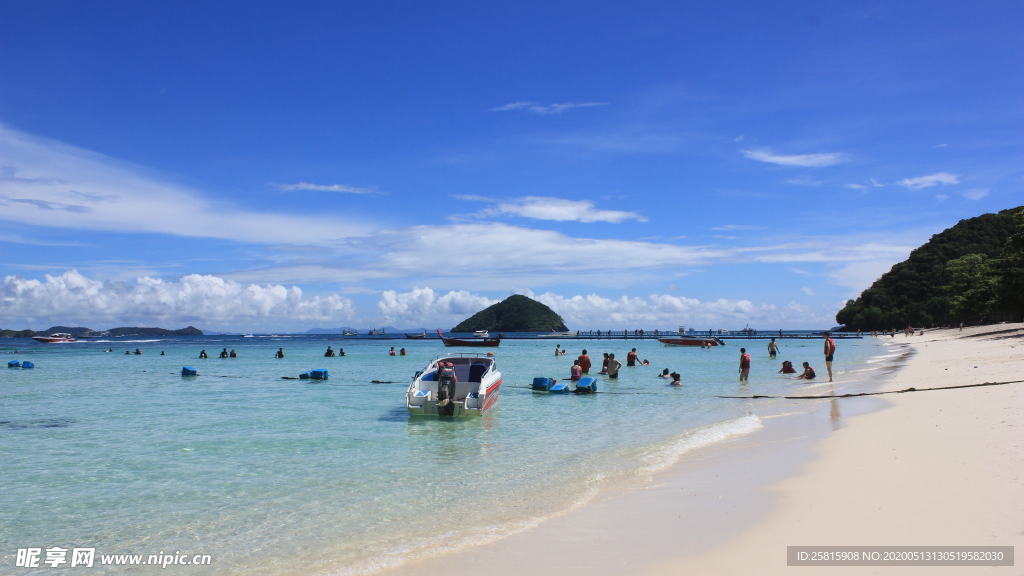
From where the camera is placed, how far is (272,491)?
28.3ft

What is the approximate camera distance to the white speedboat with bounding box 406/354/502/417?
15.5 m

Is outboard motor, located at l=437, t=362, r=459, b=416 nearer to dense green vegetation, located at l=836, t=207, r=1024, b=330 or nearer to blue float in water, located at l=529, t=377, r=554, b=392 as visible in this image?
blue float in water, located at l=529, t=377, r=554, b=392

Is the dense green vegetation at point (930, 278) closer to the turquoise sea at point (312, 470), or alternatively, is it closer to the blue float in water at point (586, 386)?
the blue float in water at point (586, 386)

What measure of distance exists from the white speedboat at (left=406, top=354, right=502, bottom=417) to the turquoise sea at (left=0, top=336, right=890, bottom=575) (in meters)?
0.38

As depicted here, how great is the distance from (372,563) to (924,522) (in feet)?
18.3

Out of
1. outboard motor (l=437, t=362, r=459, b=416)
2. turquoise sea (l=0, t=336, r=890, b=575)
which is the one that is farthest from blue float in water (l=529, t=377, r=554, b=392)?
outboard motor (l=437, t=362, r=459, b=416)

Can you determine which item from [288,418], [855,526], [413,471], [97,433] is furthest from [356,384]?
[855,526]

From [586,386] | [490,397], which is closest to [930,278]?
[586,386]

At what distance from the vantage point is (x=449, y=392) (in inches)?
614

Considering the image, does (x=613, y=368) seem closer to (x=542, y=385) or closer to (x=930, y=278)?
(x=542, y=385)

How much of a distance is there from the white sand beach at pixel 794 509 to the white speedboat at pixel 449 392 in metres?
7.01

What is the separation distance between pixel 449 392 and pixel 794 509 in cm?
1048

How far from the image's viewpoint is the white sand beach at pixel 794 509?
16.9 feet

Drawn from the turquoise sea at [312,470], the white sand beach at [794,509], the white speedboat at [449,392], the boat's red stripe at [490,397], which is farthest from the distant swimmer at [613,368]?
the white sand beach at [794,509]
